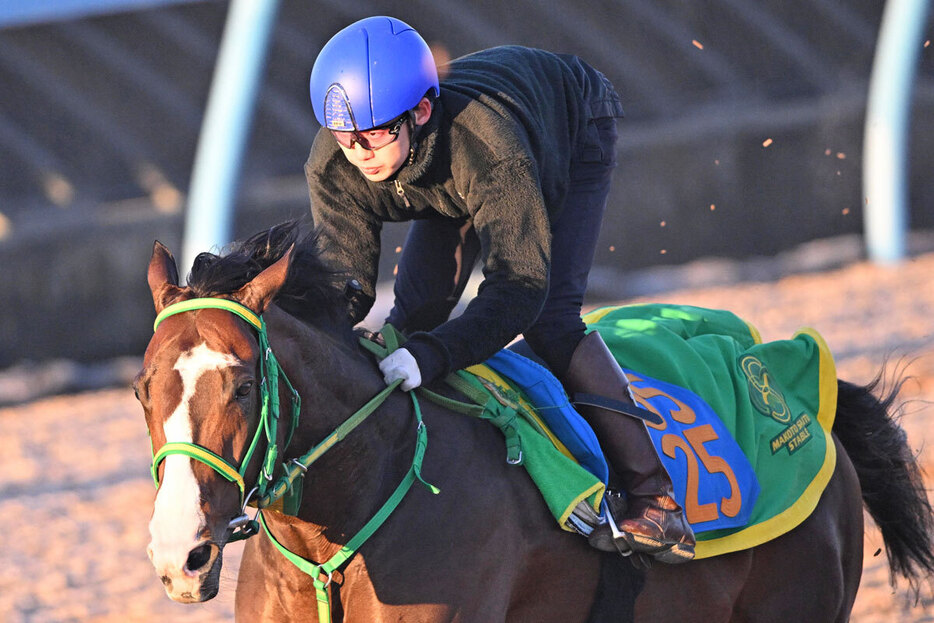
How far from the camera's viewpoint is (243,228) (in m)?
11.5

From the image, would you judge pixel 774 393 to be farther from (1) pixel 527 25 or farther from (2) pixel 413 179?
(1) pixel 527 25

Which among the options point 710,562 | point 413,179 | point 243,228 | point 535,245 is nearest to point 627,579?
point 710,562

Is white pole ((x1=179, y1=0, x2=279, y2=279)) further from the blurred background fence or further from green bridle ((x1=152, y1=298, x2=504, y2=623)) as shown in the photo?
green bridle ((x1=152, y1=298, x2=504, y2=623))

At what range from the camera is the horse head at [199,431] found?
2076 mm

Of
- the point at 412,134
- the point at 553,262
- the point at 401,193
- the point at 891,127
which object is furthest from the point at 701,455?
the point at 891,127

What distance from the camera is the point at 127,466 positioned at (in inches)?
304

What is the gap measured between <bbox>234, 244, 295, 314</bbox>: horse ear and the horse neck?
0.19 feet

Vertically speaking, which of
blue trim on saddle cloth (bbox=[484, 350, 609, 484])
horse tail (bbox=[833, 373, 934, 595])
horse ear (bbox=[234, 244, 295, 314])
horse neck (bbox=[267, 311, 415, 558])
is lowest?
horse tail (bbox=[833, 373, 934, 595])

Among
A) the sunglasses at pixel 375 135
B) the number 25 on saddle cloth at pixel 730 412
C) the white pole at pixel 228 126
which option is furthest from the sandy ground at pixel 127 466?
the white pole at pixel 228 126

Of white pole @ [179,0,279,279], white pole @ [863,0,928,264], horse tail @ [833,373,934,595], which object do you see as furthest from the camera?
white pole @ [863,0,928,264]

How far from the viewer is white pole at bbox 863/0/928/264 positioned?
1148cm

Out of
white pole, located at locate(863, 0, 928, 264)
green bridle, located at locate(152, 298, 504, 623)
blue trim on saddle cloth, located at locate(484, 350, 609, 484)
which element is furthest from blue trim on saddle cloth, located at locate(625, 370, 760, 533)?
white pole, located at locate(863, 0, 928, 264)

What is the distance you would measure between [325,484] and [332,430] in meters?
0.12

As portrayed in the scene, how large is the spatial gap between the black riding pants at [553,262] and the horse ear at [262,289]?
0.86 metres
